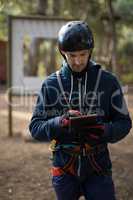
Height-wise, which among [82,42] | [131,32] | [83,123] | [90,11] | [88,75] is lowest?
[131,32]

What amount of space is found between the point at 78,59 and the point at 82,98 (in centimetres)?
26

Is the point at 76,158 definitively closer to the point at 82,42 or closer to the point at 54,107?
the point at 54,107

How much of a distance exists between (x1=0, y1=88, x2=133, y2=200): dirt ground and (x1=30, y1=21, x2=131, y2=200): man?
2.86m

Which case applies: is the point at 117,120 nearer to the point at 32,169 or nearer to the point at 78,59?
the point at 78,59

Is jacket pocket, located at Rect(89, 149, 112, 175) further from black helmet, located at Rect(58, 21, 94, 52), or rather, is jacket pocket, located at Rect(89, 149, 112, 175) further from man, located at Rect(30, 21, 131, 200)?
black helmet, located at Rect(58, 21, 94, 52)

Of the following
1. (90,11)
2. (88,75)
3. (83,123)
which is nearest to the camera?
(83,123)

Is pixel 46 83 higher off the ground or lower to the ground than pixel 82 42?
lower

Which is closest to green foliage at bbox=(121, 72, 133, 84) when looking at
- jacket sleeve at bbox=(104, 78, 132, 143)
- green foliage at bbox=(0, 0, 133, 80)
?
green foliage at bbox=(0, 0, 133, 80)

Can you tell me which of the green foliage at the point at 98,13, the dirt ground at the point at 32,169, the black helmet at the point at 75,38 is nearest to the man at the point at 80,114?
the black helmet at the point at 75,38

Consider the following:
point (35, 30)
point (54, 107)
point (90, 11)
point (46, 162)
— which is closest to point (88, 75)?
point (54, 107)

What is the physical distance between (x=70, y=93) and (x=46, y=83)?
0.17m

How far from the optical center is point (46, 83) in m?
3.40

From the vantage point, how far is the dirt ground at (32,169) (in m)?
6.41

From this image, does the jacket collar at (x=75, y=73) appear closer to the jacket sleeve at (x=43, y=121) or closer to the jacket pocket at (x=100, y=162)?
the jacket sleeve at (x=43, y=121)
